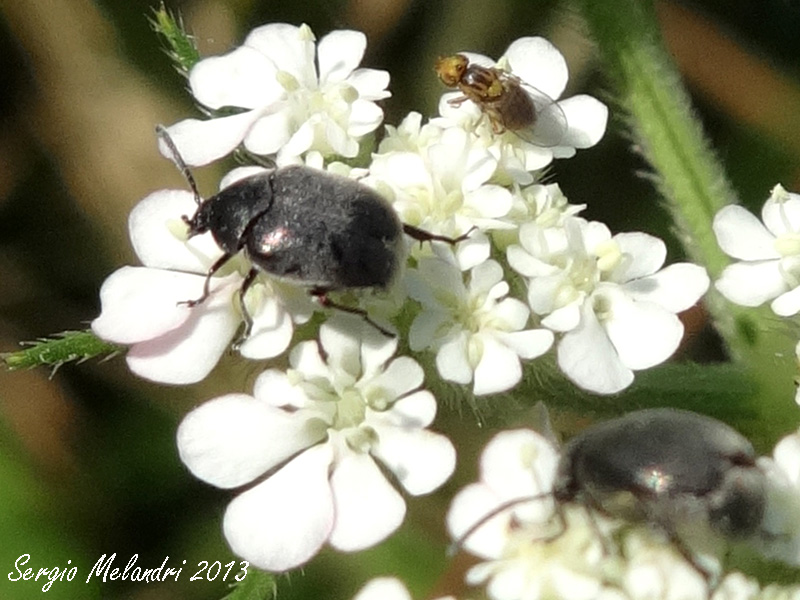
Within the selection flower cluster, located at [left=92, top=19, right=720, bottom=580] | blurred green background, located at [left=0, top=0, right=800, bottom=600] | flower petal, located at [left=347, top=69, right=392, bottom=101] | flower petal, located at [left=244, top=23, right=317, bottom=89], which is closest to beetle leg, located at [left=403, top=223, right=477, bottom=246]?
flower cluster, located at [left=92, top=19, right=720, bottom=580]

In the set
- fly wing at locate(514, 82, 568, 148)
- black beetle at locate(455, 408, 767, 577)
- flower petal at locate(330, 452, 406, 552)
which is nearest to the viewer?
black beetle at locate(455, 408, 767, 577)

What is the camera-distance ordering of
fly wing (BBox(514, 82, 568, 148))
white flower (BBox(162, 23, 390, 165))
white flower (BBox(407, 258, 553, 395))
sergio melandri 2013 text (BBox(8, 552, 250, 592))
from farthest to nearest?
sergio melandri 2013 text (BBox(8, 552, 250, 592)) < fly wing (BBox(514, 82, 568, 148)) < white flower (BBox(162, 23, 390, 165)) < white flower (BBox(407, 258, 553, 395))

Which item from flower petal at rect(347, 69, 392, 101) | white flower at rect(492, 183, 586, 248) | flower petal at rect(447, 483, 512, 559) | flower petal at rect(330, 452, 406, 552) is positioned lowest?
flower petal at rect(447, 483, 512, 559)

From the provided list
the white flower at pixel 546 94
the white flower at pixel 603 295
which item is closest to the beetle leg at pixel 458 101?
the white flower at pixel 546 94

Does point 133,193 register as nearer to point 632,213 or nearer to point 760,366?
point 632,213

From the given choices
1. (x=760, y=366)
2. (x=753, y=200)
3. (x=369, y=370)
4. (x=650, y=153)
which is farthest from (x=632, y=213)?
(x=369, y=370)

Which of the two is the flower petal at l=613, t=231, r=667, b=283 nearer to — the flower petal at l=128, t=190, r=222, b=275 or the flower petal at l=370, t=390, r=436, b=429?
the flower petal at l=370, t=390, r=436, b=429
